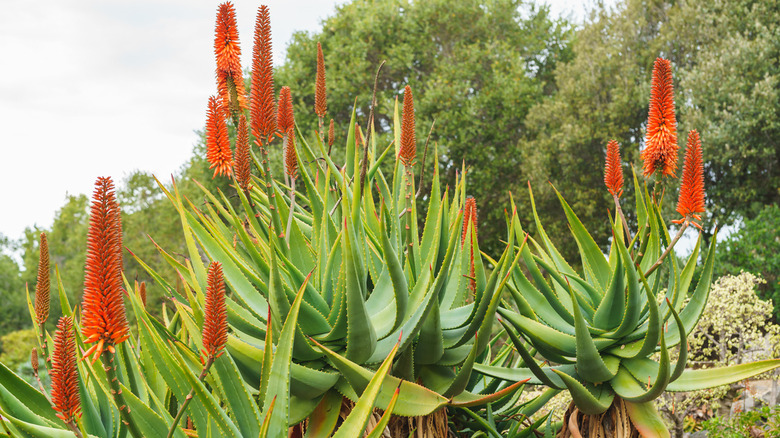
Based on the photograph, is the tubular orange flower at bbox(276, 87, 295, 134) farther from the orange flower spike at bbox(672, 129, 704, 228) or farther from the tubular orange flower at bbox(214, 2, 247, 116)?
the orange flower spike at bbox(672, 129, 704, 228)

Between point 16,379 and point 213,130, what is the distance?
971 mm

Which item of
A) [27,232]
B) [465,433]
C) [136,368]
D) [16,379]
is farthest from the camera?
[27,232]

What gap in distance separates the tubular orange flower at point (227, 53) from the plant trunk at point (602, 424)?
181cm

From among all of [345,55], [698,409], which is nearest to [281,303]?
[698,409]

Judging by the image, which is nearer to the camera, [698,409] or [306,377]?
[306,377]

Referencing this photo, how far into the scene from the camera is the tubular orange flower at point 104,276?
1.23 m

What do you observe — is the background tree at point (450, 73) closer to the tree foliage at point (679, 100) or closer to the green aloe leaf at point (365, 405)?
the tree foliage at point (679, 100)

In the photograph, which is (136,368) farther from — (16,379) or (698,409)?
(698,409)

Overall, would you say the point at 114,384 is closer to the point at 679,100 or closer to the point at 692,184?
the point at 692,184

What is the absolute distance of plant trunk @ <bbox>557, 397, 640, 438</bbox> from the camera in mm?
2430

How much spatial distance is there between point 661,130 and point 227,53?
1676 mm

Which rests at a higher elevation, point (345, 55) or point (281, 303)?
point (345, 55)

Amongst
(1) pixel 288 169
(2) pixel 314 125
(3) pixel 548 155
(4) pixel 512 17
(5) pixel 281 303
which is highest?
(4) pixel 512 17

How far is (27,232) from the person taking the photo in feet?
138
